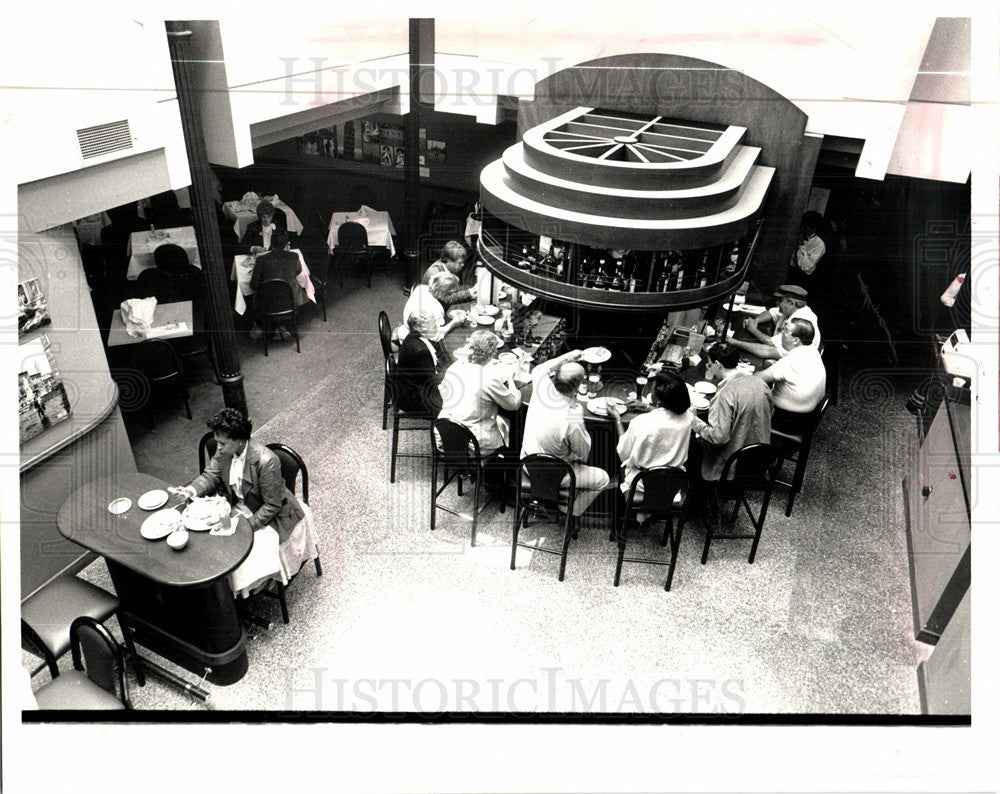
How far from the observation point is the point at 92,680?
10.1 feet

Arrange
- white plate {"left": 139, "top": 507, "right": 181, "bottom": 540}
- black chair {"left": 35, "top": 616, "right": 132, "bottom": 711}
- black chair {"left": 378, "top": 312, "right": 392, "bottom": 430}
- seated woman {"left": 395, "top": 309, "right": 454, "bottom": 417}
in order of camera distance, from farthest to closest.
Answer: black chair {"left": 378, "top": 312, "right": 392, "bottom": 430} < seated woman {"left": 395, "top": 309, "right": 454, "bottom": 417} < white plate {"left": 139, "top": 507, "right": 181, "bottom": 540} < black chair {"left": 35, "top": 616, "right": 132, "bottom": 711}

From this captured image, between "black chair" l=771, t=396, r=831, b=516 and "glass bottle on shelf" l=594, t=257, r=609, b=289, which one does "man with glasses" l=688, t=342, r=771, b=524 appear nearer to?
"black chair" l=771, t=396, r=831, b=516

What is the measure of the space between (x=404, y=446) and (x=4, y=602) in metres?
3.78

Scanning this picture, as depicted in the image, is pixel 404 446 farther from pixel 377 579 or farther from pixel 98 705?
pixel 98 705

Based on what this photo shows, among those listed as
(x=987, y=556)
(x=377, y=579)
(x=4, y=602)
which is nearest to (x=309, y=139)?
(x=377, y=579)

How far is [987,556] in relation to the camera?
1.62 meters

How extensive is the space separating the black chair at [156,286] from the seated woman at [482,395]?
302 cm

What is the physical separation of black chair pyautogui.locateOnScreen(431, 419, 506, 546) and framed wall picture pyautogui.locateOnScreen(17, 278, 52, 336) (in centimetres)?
222

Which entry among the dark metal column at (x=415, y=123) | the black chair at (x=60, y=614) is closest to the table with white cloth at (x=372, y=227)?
the dark metal column at (x=415, y=123)

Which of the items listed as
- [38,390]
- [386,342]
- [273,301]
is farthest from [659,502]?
[273,301]

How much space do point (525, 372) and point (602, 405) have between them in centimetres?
67

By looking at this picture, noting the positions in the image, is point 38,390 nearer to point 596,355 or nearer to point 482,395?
point 482,395

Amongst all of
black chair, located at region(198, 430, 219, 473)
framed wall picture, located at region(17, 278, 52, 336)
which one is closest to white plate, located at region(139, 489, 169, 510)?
black chair, located at region(198, 430, 219, 473)

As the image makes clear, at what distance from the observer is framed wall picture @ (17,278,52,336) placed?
3.50m
